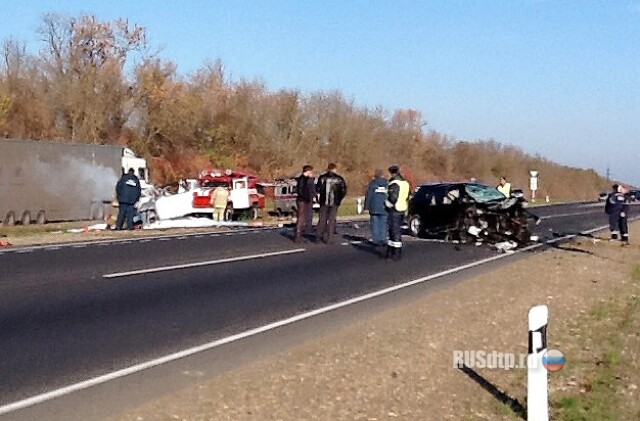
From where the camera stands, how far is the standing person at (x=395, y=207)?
792 inches

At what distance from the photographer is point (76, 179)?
132 ft

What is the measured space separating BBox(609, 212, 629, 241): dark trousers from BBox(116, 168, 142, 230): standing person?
13.9m

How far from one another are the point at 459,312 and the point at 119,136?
4885 cm

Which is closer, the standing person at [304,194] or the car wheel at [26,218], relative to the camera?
the standing person at [304,194]

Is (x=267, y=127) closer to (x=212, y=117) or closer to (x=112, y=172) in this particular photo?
(x=212, y=117)

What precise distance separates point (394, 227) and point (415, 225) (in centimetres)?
846

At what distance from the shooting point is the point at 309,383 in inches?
336

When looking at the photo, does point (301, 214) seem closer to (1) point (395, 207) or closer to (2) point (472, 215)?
(2) point (472, 215)

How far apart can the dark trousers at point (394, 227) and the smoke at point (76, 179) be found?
21.3m

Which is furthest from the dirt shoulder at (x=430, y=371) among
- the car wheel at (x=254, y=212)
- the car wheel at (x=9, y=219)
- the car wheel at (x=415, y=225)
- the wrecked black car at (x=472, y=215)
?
the car wheel at (x=254, y=212)

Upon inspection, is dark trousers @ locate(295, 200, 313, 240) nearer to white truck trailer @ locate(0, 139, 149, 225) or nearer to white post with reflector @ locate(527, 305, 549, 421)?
white truck trailer @ locate(0, 139, 149, 225)

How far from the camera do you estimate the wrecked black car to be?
25672mm

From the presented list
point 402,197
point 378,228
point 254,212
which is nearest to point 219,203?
point 254,212

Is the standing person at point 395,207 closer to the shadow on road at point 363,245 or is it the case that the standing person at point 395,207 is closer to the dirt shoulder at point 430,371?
the shadow on road at point 363,245
